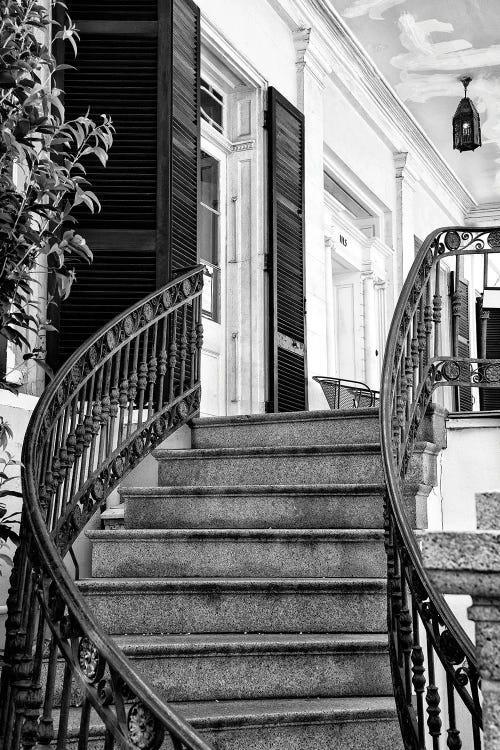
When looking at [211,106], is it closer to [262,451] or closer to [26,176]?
[262,451]

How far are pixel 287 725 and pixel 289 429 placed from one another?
200 centimetres

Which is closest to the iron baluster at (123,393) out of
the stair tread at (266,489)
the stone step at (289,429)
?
the stair tread at (266,489)

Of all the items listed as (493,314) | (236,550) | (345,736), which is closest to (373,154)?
(493,314)

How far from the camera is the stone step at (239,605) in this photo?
356 cm

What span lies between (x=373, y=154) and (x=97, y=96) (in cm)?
513

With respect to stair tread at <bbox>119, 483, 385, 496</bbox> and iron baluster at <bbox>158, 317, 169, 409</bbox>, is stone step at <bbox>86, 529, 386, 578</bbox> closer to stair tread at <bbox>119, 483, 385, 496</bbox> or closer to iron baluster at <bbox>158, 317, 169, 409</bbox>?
stair tread at <bbox>119, 483, 385, 496</bbox>

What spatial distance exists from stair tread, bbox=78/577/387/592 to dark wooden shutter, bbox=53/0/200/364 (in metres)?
1.41

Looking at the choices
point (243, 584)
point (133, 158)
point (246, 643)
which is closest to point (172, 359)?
point (133, 158)

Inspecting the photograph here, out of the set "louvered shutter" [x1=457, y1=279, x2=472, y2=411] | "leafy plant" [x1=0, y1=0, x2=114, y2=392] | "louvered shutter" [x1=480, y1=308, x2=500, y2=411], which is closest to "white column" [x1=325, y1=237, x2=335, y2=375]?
"louvered shutter" [x1=480, y1=308, x2=500, y2=411]

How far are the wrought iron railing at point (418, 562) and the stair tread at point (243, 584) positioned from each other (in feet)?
0.56

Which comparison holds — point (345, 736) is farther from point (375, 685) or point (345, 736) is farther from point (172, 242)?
point (172, 242)

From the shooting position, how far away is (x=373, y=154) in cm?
977

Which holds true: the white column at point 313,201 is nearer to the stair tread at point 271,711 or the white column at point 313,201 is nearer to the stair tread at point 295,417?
Result: the stair tread at point 295,417

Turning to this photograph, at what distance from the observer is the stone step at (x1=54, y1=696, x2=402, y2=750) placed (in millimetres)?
2961
